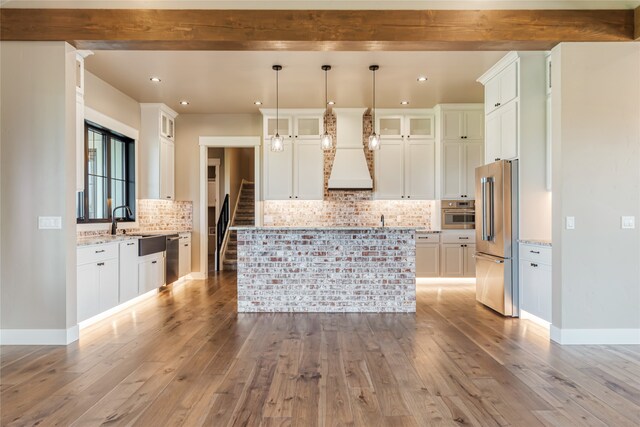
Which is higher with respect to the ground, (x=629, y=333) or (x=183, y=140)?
(x=183, y=140)

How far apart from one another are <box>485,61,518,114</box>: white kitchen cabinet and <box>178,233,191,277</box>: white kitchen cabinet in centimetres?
522

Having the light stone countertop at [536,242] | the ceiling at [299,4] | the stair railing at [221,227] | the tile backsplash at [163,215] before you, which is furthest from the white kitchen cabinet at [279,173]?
the light stone countertop at [536,242]

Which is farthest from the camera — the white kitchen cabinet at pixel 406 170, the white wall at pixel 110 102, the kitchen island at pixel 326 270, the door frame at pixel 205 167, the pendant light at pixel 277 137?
the door frame at pixel 205 167

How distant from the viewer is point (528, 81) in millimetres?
4289

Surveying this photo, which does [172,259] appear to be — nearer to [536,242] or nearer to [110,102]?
[110,102]

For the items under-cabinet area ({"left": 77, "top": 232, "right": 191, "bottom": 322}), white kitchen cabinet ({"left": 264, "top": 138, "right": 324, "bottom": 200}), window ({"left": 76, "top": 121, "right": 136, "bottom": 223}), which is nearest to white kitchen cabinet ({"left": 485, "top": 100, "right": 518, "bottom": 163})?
white kitchen cabinet ({"left": 264, "top": 138, "right": 324, "bottom": 200})

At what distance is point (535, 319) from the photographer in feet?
13.6

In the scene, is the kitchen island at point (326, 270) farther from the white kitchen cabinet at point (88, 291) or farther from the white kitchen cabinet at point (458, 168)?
the white kitchen cabinet at point (458, 168)

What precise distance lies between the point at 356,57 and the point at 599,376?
379 cm

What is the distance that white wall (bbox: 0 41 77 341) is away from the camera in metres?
3.41

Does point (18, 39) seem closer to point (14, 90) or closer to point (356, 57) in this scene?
point (14, 90)

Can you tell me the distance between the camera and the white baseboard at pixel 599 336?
340 cm

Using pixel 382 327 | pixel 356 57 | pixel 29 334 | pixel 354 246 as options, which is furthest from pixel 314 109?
pixel 29 334

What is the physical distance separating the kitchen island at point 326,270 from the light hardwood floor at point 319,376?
34 centimetres
